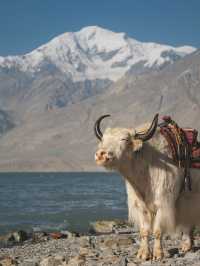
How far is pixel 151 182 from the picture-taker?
27.9ft

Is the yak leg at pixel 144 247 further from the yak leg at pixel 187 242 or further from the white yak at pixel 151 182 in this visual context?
the yak leg at pixel 187 242

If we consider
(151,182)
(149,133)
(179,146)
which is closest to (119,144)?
(149,133)

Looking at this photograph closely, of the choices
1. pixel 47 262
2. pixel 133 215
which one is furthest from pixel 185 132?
pixel 47 262

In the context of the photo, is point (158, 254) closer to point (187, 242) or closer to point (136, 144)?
point (187, 242)

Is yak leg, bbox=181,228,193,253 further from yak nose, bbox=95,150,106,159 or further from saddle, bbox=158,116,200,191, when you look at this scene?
yak nose, bbox=95,150,106,159

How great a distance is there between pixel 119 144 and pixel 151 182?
2.88 ft

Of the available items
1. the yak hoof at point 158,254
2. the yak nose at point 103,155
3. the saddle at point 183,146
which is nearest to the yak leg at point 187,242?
the yak hoof at point 158,254

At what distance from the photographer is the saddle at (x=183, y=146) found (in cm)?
877

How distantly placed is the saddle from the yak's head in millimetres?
602

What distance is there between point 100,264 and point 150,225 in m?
1.12

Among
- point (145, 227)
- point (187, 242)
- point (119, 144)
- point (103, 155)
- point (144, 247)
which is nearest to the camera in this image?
point (103, 155)

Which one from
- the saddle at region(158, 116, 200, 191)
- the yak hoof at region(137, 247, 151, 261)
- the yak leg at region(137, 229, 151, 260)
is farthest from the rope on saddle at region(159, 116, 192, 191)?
the yak hoof at region(137, 247, 151, 261)

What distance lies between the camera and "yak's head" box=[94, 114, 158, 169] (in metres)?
7.90

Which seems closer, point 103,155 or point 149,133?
point 103,155
